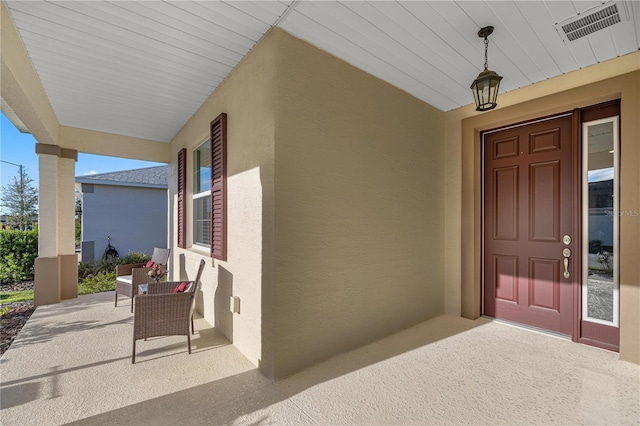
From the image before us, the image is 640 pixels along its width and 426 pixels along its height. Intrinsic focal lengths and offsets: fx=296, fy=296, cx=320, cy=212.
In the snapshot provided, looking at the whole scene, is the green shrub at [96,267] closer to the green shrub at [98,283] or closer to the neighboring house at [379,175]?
the green shrub at [98,283]

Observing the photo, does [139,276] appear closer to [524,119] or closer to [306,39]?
[306,39]

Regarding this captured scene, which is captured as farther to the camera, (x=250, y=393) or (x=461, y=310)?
(x=461, y=310)

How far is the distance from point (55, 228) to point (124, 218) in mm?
5129

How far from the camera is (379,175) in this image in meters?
3.40

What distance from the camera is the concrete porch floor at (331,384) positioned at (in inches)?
79.4

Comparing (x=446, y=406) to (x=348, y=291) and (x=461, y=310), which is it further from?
(x=461, y=310)

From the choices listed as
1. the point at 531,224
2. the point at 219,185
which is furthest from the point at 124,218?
the point at 531,224

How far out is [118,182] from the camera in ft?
30.6

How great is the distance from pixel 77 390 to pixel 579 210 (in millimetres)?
4992

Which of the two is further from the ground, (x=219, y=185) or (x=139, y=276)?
(x=219, y=185)

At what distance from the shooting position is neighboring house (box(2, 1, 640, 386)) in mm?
2553

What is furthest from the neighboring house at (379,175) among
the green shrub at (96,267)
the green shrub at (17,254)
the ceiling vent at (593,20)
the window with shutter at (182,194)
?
the green shrub at (17,254)

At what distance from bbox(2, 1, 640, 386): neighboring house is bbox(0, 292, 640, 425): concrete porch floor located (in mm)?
283

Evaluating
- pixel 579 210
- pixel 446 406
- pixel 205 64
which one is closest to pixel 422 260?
pixel 579 210
